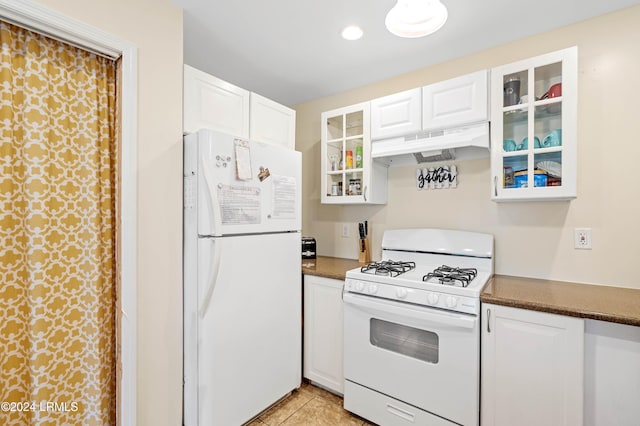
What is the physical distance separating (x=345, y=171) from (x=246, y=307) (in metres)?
1.36

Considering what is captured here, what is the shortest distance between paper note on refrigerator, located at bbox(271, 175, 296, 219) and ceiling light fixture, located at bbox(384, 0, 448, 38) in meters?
1.07

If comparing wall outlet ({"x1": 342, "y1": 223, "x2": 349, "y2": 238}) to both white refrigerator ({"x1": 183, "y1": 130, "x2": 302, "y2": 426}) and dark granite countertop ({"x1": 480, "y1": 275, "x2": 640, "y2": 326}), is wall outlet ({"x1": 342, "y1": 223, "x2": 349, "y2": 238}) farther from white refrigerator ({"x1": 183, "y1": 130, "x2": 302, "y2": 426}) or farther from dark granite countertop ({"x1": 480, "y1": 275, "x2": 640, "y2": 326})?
dark granite countertop ({"x1": 480, "y1": 275, "x2": 640, "y2": 326})

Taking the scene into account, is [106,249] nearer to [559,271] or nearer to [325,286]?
[325,286]

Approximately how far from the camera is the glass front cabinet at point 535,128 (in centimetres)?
168

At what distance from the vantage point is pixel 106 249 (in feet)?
5.00

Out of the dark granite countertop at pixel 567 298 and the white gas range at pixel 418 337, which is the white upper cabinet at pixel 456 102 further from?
the dark granite countertop at pixel 567 298

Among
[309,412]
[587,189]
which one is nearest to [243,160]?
[309,412]

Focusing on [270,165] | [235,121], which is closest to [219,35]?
[235,121]

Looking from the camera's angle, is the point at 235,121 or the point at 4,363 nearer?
the point at 4,363

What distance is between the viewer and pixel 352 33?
6.43ft

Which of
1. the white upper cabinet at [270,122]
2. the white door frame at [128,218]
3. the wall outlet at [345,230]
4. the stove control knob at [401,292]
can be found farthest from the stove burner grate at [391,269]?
the white door frame at [128,218]

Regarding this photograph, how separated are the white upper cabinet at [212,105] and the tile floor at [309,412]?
6.10 ft

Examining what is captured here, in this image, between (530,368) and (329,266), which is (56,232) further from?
(530,368)

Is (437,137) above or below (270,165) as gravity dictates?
above
